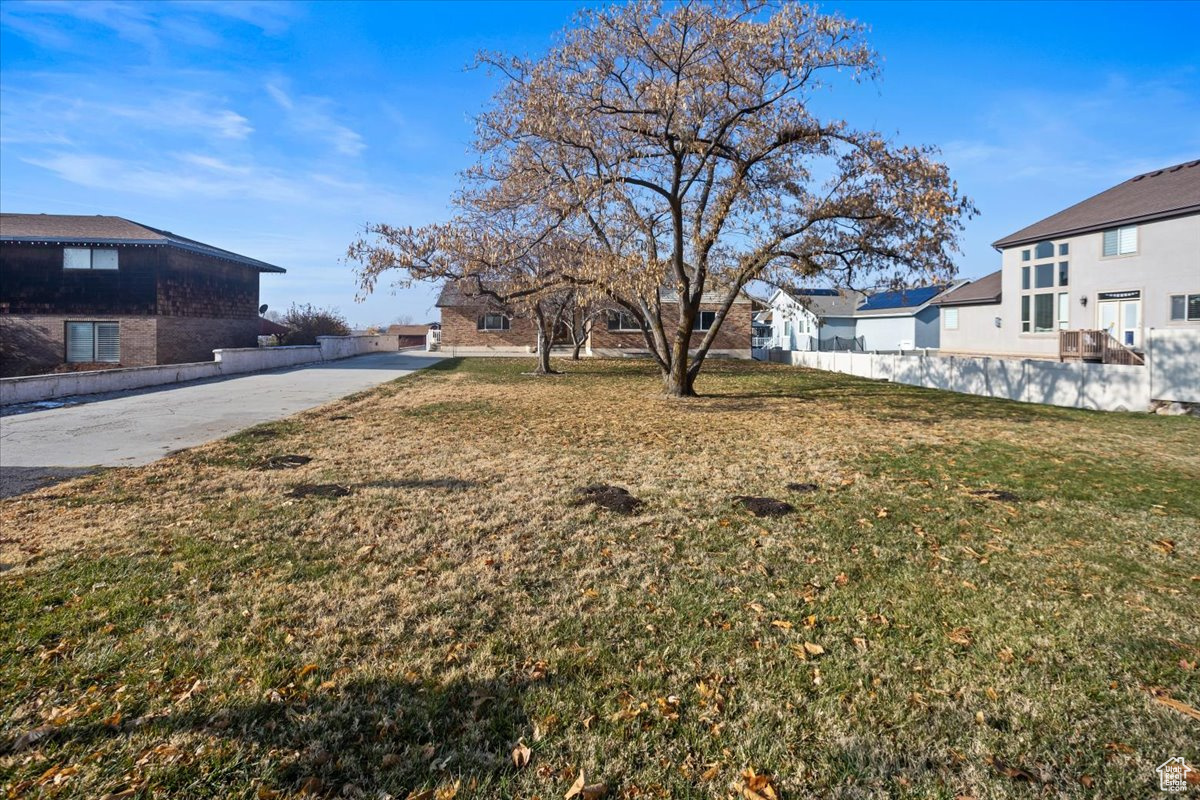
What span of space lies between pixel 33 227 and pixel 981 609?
30777mm

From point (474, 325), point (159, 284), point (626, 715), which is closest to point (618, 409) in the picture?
point (626, 715)

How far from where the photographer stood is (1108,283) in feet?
72.5

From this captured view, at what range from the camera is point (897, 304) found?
3916 cm

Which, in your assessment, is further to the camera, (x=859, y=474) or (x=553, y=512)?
(x=859, y=474)

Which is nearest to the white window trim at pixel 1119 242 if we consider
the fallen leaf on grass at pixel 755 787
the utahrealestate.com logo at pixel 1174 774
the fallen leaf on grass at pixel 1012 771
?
the utahrealestate.com logo at pixel 1174 774

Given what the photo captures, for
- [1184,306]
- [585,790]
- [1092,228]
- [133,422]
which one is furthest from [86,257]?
[1184,306]

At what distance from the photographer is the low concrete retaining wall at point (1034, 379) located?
41.5ft

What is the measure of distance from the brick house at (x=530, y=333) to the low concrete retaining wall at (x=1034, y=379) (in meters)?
15.8

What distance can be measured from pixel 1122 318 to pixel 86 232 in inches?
1443

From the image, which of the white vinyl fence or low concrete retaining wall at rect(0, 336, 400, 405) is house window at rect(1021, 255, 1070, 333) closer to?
the white vinyl fence

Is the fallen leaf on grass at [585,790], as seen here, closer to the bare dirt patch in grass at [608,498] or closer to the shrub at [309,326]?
the bare dirt patch in grass at [608,498]

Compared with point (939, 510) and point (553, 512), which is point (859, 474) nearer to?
point (939, 510)

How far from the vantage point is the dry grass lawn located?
231 centimetres

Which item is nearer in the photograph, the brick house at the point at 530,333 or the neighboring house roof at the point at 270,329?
the neighboring house roof at the point at 270,329
